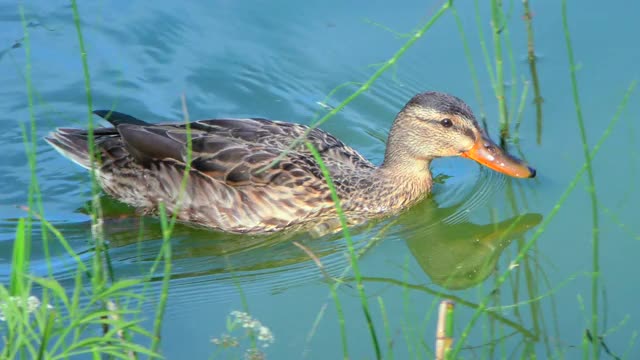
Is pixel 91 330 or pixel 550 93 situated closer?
pixel 91 330

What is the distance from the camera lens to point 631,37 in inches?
370

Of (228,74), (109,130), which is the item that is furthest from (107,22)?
(109,130)

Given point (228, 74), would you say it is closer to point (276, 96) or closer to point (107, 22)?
point (276, 96)

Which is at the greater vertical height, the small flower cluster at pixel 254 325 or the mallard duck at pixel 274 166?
the mallard duck at pixel 274 166

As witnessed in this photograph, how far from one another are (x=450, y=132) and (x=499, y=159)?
376 mm

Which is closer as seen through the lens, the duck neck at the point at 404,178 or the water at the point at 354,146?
the water at the point at 354,146

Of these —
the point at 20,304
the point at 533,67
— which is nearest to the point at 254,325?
the point at 20,304

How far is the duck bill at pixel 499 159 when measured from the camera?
7.98m

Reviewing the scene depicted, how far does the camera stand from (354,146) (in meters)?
9.21

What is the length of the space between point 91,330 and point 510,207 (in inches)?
134

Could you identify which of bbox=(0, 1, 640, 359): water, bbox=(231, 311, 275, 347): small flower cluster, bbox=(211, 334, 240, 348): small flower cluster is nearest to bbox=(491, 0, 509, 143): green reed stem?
bbox=(0, 1, 640, 359): water

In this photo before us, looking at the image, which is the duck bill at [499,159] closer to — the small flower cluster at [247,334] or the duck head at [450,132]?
the duck head at [450,132]


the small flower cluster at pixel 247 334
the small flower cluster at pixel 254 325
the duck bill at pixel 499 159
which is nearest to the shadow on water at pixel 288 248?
the duck bill at pixel 499 159

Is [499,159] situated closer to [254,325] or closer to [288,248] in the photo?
[288,248]
